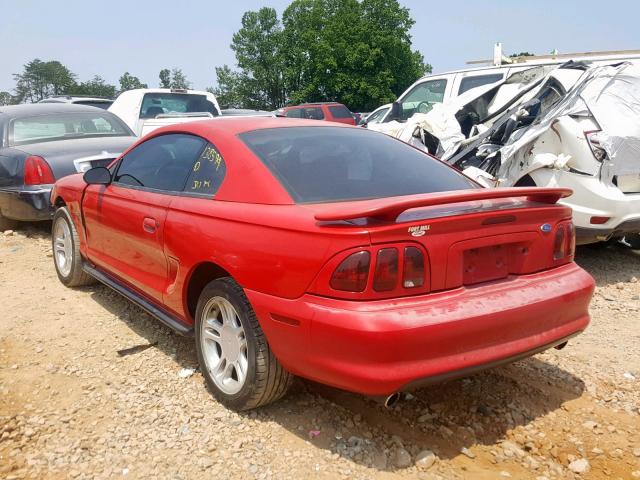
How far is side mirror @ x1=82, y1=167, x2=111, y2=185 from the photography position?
4.21 m

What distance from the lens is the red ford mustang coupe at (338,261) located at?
2391mm

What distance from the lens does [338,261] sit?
239cm

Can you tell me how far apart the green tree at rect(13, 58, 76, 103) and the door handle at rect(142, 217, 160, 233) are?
8048cm

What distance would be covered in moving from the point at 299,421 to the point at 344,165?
1373 millimetres

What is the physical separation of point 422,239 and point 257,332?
2.98 feet

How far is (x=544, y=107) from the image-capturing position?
5.95m

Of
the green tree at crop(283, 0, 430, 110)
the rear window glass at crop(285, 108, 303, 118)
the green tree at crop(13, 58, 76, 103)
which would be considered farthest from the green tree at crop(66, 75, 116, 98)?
the rear window glass at crop(285, 108, 303, 118)

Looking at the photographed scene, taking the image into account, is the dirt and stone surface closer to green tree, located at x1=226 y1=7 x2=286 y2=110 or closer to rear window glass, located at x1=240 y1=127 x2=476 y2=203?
rear window glass, located at x1=240 y1=127 x2=476 y2=203

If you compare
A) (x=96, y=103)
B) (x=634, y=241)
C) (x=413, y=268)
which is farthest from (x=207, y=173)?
(x=96, y=103)

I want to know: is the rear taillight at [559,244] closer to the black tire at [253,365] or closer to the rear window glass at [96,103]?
the black tire at [253,365]

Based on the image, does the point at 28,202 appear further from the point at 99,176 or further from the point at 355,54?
the point at 355,54

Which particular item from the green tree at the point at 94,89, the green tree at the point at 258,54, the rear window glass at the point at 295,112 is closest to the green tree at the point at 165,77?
the green tree at the point at 94,89

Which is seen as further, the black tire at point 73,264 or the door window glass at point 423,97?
the door window glass at point 423,97

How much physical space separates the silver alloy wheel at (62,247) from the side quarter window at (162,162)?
112cm
